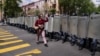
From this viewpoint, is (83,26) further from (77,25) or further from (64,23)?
(64,23)

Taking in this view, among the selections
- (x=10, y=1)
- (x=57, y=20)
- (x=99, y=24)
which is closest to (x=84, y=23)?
(x=99, y=24)

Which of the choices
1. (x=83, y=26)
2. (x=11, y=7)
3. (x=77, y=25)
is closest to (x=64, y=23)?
(x=77, y=25)

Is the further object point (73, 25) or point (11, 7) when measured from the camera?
point (11, 7)

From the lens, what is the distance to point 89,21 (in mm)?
14375

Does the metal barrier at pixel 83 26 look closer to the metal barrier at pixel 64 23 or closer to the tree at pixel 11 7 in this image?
the metal barrier at pixel 64 23

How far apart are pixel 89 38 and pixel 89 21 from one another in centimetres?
84

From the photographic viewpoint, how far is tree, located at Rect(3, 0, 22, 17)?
228 ft

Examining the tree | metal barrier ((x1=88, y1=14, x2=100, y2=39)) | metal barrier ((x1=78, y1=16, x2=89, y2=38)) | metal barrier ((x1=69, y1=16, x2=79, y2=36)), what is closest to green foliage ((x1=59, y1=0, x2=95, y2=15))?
the tree

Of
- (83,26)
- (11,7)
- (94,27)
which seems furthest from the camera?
(11,7)

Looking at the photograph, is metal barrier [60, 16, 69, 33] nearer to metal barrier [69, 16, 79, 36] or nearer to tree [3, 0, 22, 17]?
metal barrier [69, 16, 79, 36]

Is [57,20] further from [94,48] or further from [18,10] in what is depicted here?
[18,10]

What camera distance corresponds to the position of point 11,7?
70.0m

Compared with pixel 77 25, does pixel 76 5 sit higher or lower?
higher

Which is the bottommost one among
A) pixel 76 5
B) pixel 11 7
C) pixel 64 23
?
pixel 64 23
